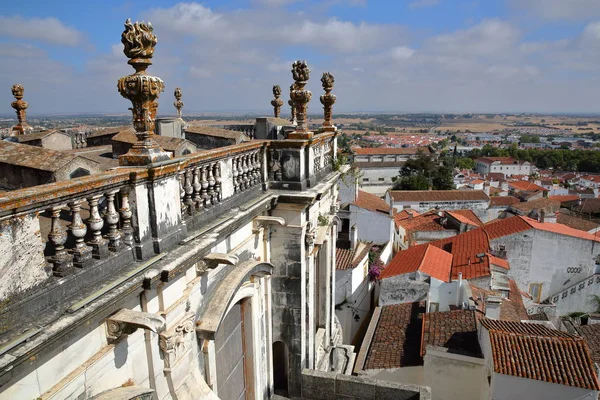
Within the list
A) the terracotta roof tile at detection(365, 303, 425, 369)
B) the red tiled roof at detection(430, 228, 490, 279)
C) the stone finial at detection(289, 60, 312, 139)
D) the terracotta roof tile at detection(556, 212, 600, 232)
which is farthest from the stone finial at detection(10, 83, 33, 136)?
the terracotta roof tile at detection(556, 212, 600, 232)

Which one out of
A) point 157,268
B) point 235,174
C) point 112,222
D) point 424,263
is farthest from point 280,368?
point 424,263

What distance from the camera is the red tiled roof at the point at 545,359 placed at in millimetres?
11719

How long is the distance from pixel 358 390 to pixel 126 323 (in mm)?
6991

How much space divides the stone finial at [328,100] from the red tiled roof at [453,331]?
29.1 ft

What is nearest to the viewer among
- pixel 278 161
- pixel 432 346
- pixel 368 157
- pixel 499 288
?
pixel 278 161

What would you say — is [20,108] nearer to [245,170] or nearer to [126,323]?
[245,170]

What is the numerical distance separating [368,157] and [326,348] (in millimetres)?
73865

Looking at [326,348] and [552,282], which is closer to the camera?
[326,348]

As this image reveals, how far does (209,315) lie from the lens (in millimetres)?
5332

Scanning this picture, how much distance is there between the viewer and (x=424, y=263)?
21875mm

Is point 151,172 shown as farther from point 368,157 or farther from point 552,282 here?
point 368,157

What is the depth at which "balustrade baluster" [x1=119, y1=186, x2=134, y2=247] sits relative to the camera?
4.02m

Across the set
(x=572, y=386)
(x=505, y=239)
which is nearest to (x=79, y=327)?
(x=572, y=386)

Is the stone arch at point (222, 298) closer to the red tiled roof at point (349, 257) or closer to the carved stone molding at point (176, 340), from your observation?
the carved stone molding at point (176, 340)
